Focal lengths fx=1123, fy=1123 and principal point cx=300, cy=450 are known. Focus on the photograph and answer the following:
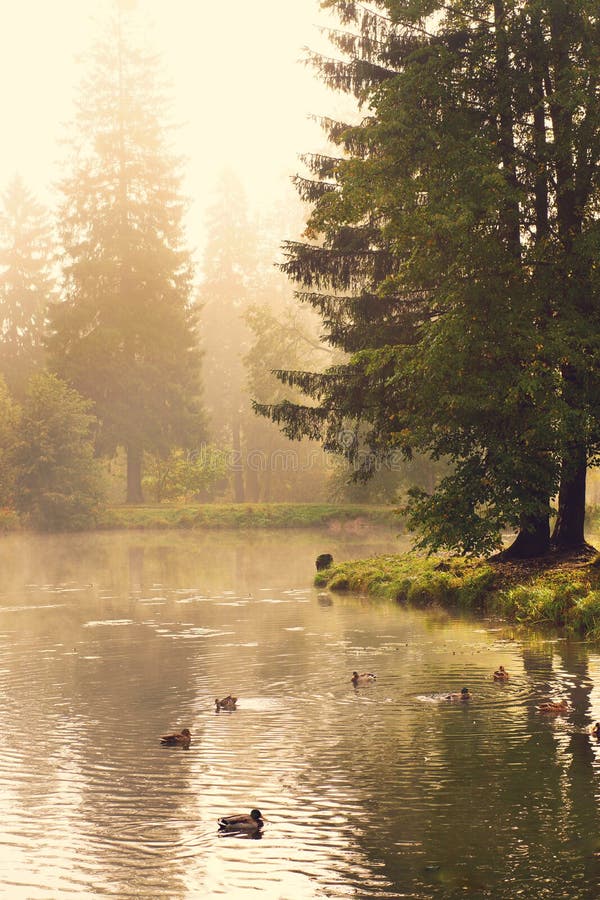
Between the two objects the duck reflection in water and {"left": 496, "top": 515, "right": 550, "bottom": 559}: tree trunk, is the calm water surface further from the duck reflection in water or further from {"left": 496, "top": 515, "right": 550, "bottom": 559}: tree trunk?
{"left": 496, "top": 515, "right": 550, "bottom": 559}: tree trunk

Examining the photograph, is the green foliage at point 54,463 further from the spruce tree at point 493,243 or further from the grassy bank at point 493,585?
the spruce tree at point 493,243

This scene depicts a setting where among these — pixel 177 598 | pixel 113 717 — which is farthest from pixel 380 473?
pixel 113 717

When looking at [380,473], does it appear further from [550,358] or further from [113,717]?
[113,717]

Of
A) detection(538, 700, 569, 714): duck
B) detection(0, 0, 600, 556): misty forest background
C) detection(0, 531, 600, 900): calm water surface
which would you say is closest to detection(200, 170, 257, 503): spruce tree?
detection(0, 0, 600, 556): misty forest background

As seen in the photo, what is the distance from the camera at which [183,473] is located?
246 feet

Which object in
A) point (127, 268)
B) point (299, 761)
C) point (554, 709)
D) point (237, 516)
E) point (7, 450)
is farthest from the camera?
point (127, 268)

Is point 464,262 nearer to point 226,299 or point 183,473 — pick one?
point 183,473

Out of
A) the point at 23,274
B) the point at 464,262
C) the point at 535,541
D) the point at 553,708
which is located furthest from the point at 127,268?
the point at 553,708

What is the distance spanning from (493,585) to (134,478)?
48.3 m

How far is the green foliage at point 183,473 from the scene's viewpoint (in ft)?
246

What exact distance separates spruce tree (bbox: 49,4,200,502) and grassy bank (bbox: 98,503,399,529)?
20.9 feet

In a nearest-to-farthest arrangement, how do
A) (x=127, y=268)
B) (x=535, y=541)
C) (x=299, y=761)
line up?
(x=299, y=761) < (x=535, y=541) < (x=127, y=268)

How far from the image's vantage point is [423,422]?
23281mm

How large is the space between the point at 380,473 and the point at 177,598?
32043mm
